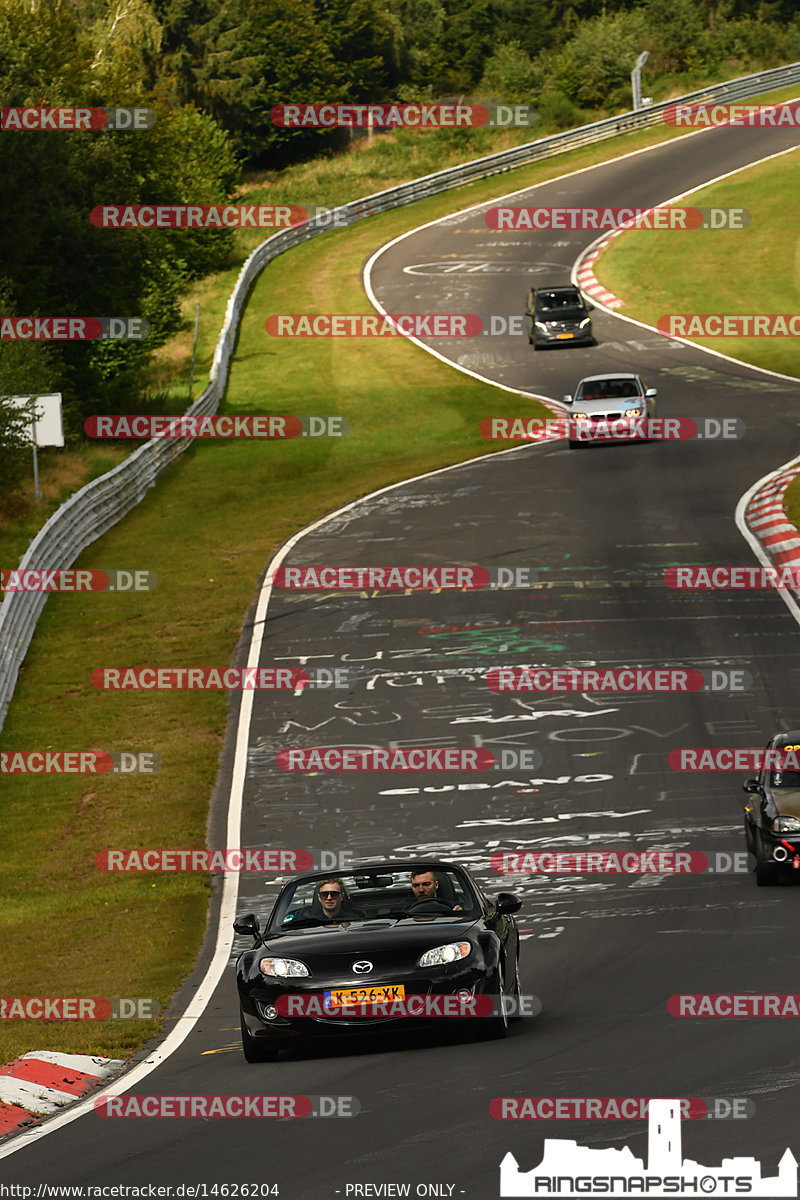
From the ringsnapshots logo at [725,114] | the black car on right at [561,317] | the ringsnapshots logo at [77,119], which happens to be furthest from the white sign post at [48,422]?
the ringsnapshots logo at [725,114]

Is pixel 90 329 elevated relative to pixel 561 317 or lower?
elevated

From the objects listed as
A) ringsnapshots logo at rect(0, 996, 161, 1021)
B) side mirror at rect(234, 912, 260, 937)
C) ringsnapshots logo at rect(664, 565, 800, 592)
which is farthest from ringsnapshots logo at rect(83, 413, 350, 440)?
side mirror at rect(234, 912, 260, 937)

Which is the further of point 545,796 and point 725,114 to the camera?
point 725,114

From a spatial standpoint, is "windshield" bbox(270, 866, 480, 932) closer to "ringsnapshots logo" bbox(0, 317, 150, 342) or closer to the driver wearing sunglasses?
the driver wearing sunglasses

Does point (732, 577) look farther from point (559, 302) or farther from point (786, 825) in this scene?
point (559, 302)

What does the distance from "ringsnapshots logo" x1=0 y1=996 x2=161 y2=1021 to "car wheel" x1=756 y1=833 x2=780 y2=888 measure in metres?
5.79

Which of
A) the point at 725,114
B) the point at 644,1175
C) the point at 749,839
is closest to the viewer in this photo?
the point at 644,1175

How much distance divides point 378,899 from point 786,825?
5.40 m

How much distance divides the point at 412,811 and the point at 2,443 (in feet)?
59.0

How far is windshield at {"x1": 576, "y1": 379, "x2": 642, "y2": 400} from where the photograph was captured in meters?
42.1

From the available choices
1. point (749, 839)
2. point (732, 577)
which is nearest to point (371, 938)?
point (749, 839)

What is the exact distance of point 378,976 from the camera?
10.7 meters

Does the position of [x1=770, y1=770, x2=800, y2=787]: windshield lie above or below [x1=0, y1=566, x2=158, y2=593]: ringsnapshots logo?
above

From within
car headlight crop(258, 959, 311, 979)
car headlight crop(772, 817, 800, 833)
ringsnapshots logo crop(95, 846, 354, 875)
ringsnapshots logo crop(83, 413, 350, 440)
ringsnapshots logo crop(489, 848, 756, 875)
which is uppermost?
car headlight crop(258, 959, 311, 979)
